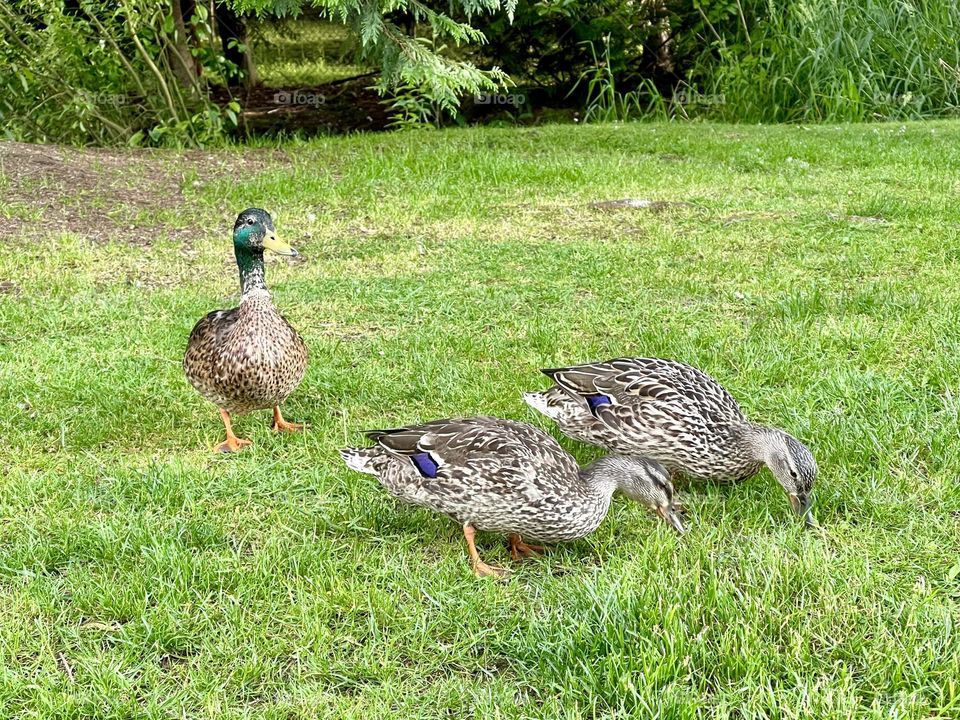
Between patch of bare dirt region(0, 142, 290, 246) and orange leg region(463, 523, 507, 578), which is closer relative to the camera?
orange leg region(463, 523, 507, 578)

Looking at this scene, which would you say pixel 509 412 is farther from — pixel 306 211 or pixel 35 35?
pixel 35 35

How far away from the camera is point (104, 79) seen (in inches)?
419

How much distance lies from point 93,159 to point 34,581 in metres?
6.86

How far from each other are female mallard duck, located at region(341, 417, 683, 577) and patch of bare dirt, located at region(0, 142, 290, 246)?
4763 mm

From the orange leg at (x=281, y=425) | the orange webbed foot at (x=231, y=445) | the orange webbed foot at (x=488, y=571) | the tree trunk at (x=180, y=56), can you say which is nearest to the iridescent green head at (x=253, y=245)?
the orange leg at (x=281, y=425)

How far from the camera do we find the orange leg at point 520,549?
3.53 m

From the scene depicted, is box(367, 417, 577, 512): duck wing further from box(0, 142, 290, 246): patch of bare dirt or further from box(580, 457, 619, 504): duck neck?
box(0, 142, 290, 246): patch of bare dirt

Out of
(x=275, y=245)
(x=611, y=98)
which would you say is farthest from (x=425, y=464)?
(x=611, y=98)

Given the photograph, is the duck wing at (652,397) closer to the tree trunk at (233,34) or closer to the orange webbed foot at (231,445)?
the orange webbed foot at (231,445)

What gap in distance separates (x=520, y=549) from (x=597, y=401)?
0.75 metres

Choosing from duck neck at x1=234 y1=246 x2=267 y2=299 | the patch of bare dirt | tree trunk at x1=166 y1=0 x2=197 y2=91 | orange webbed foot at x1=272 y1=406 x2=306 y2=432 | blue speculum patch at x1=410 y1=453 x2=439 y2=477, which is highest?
tree trunk at x1=166 y1=0 x2=197 y2=91

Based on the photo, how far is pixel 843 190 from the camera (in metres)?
8.73

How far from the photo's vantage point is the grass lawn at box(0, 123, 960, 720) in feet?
9.26

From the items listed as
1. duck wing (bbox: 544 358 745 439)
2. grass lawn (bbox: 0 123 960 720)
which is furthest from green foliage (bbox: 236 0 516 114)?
duck wing (bbox: 544 358 745 439)
